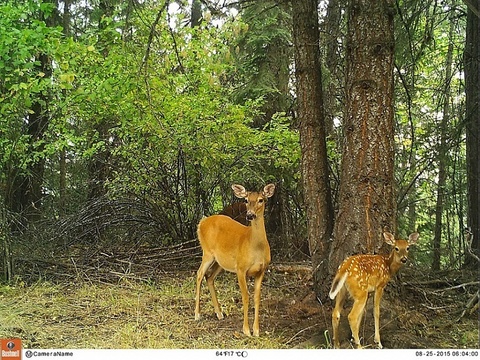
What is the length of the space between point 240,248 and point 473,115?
4.35 feet

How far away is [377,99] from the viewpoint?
77.6 inches

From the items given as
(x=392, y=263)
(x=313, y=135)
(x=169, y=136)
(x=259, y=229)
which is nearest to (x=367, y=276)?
(x=392, y=263)

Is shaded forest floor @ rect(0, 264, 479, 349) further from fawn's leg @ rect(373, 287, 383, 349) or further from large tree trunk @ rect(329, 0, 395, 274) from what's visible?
large tree trunk @ rect(329, 0, 395, 274)

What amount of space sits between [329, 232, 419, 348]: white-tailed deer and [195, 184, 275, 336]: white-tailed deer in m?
0.30

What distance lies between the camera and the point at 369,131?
6.44 ft

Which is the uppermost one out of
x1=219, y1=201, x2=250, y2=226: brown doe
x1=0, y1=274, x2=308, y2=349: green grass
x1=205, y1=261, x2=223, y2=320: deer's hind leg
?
x1=219, y1=201, x2=250, y2=226: brown doe

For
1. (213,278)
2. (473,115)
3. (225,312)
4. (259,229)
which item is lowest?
(225,312)

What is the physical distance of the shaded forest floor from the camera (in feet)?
6.52

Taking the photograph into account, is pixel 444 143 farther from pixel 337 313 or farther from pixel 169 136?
pixel 169 136

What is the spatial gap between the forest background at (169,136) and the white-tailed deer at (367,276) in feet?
1.89

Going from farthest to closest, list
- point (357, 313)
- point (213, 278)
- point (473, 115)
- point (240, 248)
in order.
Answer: point (473, 115) < point (213, 278) < point (240, 248) < point (357, 313)

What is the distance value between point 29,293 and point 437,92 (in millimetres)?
2132

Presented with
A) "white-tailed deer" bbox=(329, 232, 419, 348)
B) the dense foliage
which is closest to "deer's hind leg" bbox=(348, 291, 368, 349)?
"white-tailed deer" bbox=(329, 232, 419, 348)

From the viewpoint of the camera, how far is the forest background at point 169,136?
2586 mm
